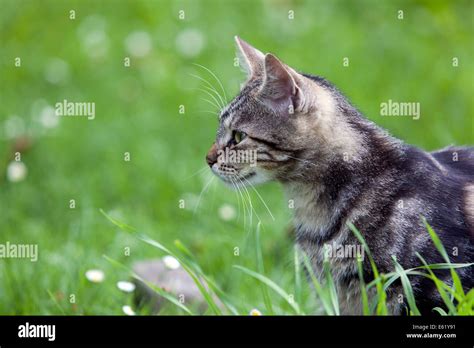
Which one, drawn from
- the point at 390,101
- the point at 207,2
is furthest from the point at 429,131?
the point at 207,2

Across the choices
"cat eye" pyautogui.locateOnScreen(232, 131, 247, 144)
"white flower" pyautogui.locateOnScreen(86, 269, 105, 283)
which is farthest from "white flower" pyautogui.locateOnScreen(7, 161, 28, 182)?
"cat eye" pyautogui.locateOnScreen(232, 131, 247, 144)

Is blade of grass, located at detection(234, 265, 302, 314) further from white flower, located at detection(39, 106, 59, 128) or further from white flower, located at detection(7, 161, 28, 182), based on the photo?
white flower, located at detection(39, 106, 59, 128)

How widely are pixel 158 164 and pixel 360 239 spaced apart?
2614mm

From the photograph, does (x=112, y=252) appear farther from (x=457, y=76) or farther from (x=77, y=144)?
(x=457, y=76)

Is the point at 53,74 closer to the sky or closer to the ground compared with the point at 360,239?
closer to the sky

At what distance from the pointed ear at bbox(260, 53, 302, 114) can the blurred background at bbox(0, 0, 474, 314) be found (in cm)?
92

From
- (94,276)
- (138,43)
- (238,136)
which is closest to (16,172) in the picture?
(94,276)

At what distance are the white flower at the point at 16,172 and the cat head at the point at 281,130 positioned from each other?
6.86 ft

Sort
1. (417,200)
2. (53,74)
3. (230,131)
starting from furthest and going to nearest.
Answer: (53,74) → (230,131) → (417,200)

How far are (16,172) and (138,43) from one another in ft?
6.24
